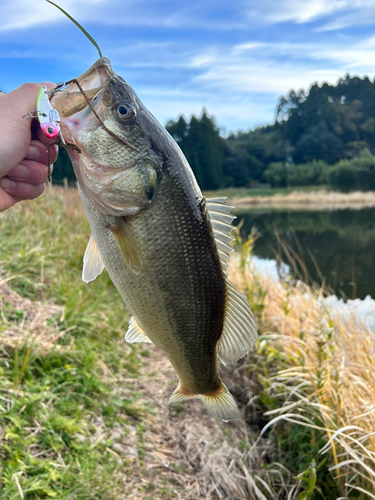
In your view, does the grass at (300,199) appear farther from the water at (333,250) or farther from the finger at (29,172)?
the finger at (29,172)

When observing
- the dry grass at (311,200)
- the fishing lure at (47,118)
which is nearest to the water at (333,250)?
the fishing lure at (47,118)

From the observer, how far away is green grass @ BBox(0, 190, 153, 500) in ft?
9.41

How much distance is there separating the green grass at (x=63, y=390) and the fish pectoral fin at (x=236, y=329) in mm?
1732

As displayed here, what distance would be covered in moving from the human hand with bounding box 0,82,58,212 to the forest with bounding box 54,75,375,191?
4790 centimetres

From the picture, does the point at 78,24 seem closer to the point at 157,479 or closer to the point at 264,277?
the point at 157,479

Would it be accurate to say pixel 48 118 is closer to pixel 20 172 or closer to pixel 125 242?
pixel 125 242

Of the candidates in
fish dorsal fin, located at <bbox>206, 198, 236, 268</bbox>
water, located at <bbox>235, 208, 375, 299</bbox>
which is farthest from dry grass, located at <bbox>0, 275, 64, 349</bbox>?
water, located at <bbox>235, 208, 375, 299</bbox>

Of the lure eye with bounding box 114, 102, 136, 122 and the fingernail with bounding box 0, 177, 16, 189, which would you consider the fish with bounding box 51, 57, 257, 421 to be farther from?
the fingernail with bounding box 0, 177, 16, 189

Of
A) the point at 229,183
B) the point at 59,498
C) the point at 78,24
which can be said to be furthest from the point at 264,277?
the point at 229,183

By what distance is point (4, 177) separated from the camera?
203 centimetres

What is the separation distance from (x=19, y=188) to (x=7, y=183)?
2.3 inches

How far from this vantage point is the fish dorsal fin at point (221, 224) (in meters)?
1.73

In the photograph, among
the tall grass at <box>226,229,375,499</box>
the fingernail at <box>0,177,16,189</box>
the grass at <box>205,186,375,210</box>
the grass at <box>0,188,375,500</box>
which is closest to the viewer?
the fingernail at <box>0,177,16,189</box>

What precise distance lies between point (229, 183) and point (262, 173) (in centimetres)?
1005
